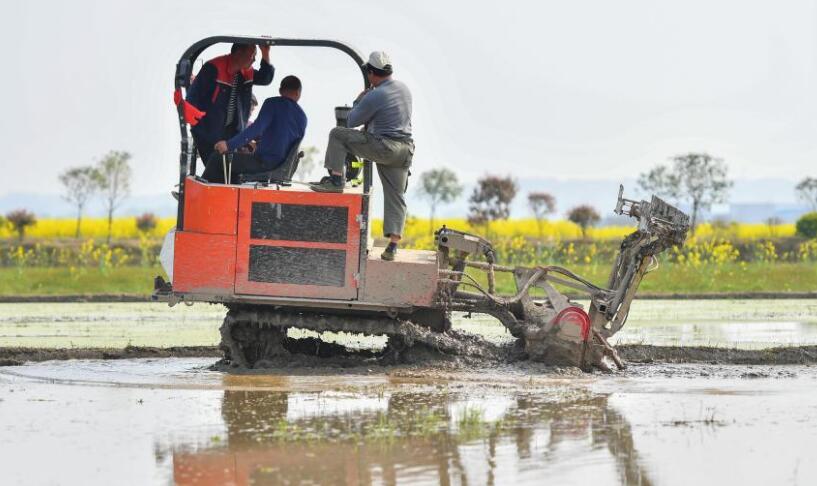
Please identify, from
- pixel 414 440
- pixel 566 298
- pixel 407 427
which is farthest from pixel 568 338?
pixel 414 440

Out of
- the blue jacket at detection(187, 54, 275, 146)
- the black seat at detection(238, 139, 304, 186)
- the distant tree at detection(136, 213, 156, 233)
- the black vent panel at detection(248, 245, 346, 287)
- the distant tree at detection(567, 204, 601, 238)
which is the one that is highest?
the distant tree at detection(567, 204, 601, 238)

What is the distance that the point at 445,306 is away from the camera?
44.9 ft

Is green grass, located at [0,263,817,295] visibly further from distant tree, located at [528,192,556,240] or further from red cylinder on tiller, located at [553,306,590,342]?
distant tree, located at [528,192,556,240]

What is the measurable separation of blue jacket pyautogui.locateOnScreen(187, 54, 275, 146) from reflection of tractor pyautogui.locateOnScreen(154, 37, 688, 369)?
17 centimetres

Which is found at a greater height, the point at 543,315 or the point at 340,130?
the point at 340,130

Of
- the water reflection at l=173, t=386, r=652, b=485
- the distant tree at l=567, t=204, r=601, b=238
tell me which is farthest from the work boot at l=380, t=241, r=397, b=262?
the distant tree at l=567, t=204, r=601, b=238

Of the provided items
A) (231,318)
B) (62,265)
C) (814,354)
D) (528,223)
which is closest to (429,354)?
(231,318)

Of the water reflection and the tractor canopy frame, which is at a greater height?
the tractor canopy frame

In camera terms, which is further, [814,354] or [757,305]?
[757,305]

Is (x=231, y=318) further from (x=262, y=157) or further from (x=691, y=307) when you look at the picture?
(x=691, y=307)

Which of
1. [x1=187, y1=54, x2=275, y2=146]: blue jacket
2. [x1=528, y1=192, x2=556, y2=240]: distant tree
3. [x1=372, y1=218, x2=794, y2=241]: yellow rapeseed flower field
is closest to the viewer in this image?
[x1=187, y1=54, x2=275, y2=146]: blue jacket

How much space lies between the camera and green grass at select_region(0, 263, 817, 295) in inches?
1176

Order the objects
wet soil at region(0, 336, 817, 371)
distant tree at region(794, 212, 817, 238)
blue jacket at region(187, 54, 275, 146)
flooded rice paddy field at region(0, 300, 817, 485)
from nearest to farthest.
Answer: flooded rice paddy field at region(0, 300, 817, 485) → blue jacket at region(187, 54, 275, 146) → wet soil at region(0, 336, 817, 371) → distant tree at region(794, 212, 817, 238)

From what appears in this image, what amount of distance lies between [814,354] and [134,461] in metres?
8.68
